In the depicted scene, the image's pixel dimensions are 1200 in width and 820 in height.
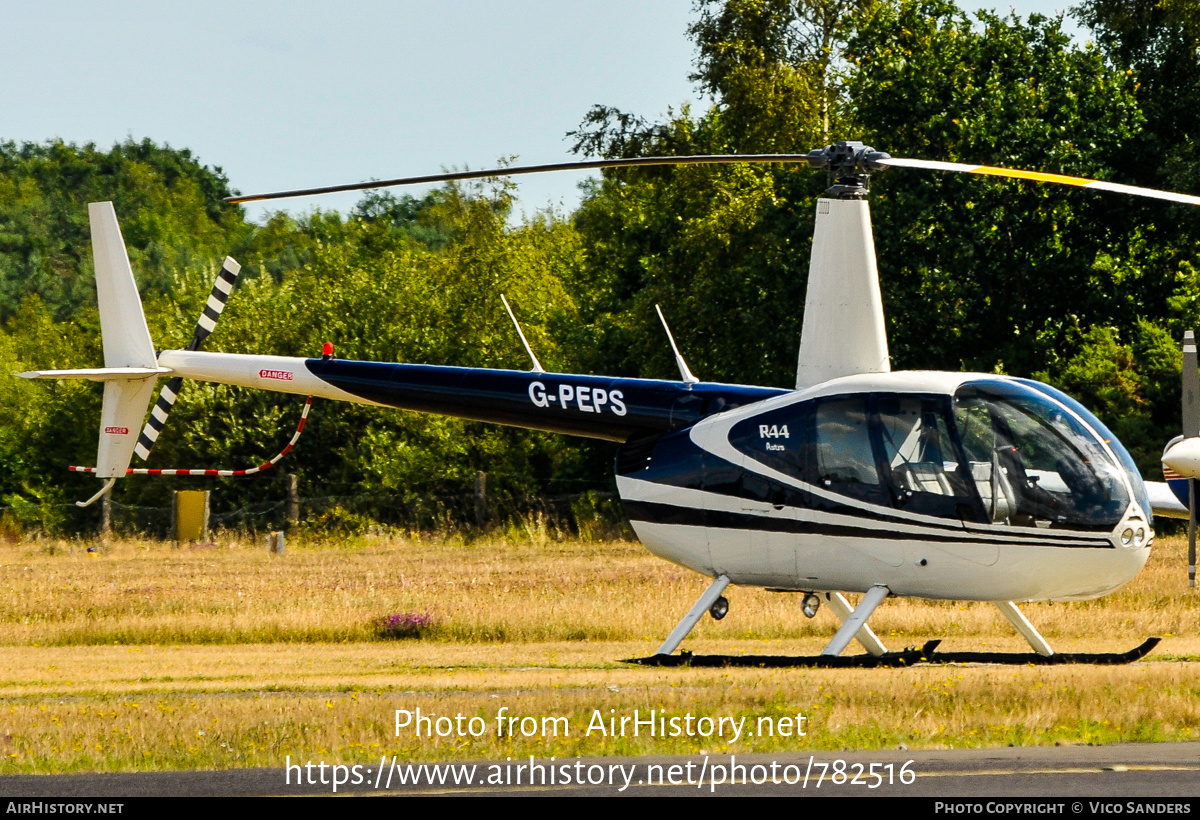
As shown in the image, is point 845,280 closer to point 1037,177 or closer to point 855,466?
point 855,466

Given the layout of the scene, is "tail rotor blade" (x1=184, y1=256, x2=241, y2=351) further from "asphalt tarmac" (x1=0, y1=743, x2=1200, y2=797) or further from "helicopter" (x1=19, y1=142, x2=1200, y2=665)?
"asphalt tarmac" (x1=0, y1=743, x2=1200, y2=797)

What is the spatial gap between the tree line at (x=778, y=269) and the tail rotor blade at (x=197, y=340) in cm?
2067

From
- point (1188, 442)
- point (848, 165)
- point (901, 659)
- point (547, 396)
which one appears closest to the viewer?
point (901, 659)

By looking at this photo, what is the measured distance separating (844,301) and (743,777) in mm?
6403

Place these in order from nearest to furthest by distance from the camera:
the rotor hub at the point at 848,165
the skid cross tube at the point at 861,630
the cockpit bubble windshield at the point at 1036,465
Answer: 1. the cockpit bubble windshield at the point at 1036,465
2. the rotor hub at the point at 848,165
3. the skid cross tube at the point at 861,630

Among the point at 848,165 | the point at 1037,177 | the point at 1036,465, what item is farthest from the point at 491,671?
the point at 1037,177

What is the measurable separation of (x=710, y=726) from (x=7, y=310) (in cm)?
8852

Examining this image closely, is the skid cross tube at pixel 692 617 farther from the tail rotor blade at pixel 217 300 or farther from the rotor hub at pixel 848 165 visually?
the tail rotor blade at pixel 217 300

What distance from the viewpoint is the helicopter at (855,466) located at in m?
13.4

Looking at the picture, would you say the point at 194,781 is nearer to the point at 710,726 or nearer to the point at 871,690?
the point at 710,726

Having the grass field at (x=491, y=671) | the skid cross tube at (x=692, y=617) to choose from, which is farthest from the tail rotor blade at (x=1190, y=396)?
the skid cross tube at (x=692, y=617)

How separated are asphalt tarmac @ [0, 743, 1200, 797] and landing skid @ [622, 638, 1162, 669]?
3.82m

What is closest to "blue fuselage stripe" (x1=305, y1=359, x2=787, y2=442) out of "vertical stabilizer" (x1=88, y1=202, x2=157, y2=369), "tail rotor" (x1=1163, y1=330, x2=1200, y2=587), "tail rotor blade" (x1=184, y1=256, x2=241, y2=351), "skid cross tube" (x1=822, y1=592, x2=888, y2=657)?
"tail rotor blade" (x1=184, y1=256, x2=241, y2=351)

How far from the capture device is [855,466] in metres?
14.0
